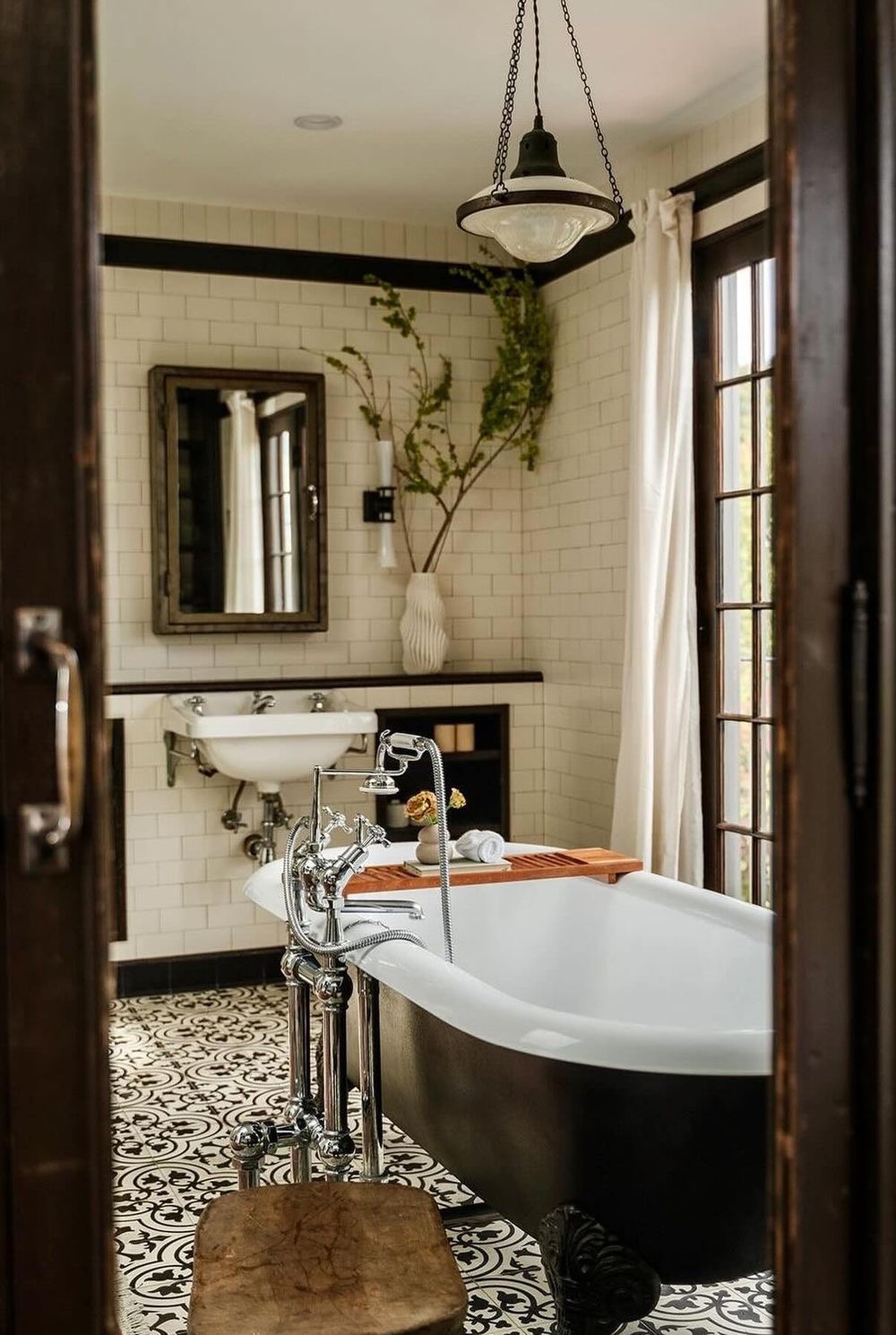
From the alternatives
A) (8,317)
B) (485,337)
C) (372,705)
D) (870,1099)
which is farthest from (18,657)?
(485,337)

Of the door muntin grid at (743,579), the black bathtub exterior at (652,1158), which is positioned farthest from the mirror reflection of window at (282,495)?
the black bathtub exterior at (652,1158)

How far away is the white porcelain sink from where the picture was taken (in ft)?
13.7

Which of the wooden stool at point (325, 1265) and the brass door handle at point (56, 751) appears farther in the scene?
the wooden stool at point (325, 1265)

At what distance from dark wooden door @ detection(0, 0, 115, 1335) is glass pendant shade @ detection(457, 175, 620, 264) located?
2202 mm

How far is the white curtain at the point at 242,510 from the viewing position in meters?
4.88

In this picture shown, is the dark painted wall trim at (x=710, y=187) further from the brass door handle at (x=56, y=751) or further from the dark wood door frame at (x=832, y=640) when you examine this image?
the brass door handle at (x=56, y=751)

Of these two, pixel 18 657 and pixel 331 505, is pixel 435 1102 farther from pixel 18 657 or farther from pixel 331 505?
pixel 331 505

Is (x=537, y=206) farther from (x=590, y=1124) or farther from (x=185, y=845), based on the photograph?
(x=185, y=845)

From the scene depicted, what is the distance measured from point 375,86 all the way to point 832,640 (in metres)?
3.38

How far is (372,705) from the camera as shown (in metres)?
4.88

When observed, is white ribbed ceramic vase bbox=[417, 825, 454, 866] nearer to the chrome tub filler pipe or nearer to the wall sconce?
the chrome tub filler pipe

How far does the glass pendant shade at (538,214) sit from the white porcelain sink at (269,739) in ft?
5.53

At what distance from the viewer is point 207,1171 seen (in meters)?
3.11

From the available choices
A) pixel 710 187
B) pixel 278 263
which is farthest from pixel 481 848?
pixel 278 263
